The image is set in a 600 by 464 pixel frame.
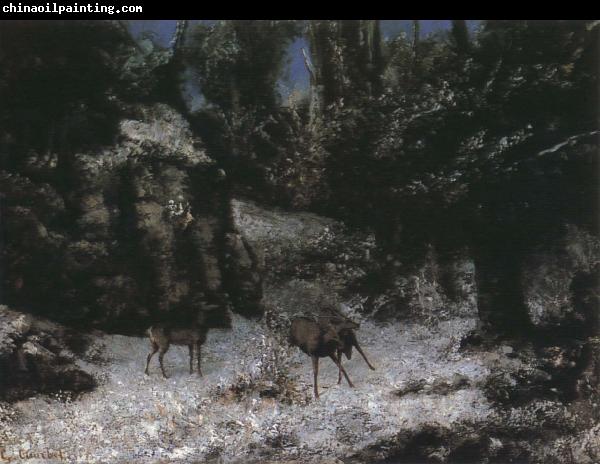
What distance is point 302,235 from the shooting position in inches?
141

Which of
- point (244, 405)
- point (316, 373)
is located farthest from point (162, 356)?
point (316, 373)

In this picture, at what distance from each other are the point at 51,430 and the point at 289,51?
257 centimetres

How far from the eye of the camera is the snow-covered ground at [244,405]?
3.52 m

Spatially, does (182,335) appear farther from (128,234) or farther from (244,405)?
(128,234)

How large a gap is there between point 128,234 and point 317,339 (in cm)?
125

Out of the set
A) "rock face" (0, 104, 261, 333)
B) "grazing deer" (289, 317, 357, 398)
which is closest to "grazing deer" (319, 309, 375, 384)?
"grazing deer" (289, 317, 357, 398)

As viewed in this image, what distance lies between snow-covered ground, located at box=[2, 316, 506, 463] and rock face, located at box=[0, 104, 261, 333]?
226 mm

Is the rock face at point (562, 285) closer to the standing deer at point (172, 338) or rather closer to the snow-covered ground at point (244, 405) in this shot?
the snow-covered ground at point (244, 405)

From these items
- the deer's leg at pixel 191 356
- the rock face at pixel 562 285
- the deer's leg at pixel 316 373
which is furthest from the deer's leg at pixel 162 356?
the rock face at pixel 562 285

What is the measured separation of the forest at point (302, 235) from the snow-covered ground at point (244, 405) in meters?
0.01

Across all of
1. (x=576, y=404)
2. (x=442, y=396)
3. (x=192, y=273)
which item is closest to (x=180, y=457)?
(x=192, y=273)

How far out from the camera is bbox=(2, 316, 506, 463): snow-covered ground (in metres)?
3.52

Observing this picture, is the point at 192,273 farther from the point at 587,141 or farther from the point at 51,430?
the point at 587,141
